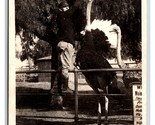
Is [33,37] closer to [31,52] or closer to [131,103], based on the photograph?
[31,52]

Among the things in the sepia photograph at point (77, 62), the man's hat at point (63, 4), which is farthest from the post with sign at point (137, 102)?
the man's hat at point (63, 4)

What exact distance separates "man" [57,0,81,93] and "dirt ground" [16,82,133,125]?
1.9 inches

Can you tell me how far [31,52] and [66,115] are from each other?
20 cm

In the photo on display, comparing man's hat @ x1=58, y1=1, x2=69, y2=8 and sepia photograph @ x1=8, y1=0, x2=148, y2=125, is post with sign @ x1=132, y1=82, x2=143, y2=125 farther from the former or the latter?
man's hat @ x1=58, y1=1, x2=69, y2=8

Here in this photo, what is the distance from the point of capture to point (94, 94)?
0.84 meters

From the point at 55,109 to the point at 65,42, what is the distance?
0.62 ft

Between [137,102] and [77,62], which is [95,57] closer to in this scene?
[77,62]

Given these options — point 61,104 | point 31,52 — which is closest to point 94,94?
point 61,104

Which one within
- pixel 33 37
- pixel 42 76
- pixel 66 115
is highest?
pixel 33 37

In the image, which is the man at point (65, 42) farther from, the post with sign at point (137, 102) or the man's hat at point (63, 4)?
the post with sign at point (137, 102)

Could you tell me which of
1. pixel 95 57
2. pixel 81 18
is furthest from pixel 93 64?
pixel 81 18

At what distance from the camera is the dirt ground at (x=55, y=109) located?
83 cm

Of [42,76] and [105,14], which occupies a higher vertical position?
[105,14]

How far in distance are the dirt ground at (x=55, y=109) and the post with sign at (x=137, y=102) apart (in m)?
0.01
